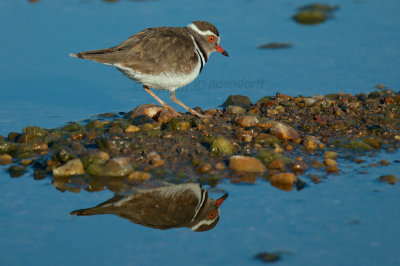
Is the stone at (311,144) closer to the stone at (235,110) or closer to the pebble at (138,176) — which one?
the stone at (235,110)

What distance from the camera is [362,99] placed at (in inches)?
337

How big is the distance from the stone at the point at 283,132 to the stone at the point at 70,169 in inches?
94.6

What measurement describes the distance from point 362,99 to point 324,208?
10.9 ft

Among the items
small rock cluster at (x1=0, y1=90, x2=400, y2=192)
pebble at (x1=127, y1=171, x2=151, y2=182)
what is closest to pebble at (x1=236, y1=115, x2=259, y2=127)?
small rock cluster at (x1=0, y1=90, x2=400, y2=192)

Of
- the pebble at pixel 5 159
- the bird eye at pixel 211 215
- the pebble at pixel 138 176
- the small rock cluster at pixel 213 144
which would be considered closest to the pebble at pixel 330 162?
the small rock cluster at pixel 213 144

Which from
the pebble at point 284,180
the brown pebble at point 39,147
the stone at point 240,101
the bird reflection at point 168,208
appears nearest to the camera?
the bird reflection at point 168,208

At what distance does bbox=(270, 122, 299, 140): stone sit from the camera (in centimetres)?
725

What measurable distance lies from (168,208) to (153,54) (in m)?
2.75

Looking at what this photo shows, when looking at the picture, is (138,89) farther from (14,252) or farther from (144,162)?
(14,252)

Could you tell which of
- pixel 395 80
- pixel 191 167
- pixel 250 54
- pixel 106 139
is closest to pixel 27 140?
pixel 106 139

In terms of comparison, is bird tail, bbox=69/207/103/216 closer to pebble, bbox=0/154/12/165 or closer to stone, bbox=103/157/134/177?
stone, bbox=103/157/134/177

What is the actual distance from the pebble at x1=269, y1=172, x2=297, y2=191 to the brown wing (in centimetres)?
246

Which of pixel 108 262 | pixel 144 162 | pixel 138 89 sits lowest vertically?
pixel 108 262

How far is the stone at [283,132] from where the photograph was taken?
7.25 meters
